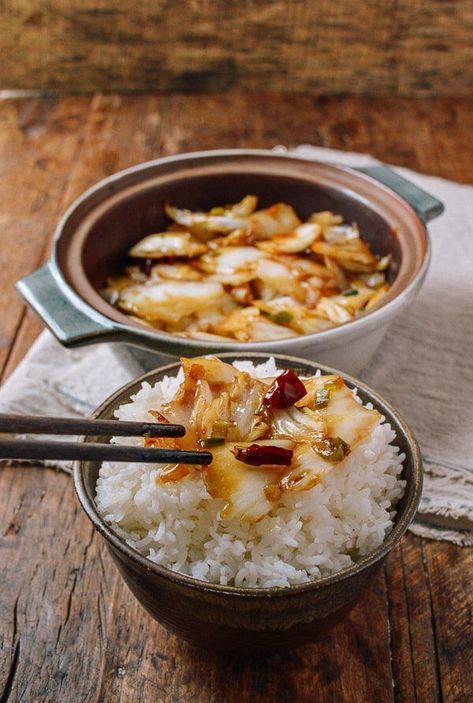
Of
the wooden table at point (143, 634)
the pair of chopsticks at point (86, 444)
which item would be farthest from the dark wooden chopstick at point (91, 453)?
the wooden table at point (143, 634)

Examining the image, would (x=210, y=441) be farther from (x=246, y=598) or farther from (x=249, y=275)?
(x=249, y=275)

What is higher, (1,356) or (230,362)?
(230,362)

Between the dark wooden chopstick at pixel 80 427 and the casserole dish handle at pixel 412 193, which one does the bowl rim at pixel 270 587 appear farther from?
the casserole dish handle at pixel 412 193

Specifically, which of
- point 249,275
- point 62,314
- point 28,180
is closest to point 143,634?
point 62,314

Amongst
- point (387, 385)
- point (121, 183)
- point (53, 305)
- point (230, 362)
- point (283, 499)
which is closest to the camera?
point (283, 499)

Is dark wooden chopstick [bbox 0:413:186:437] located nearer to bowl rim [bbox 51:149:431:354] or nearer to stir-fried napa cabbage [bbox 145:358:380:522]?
stir-fried napa cabbage [bbox 145:358:380:522]

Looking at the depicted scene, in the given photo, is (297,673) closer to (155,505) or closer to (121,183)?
(155,505)

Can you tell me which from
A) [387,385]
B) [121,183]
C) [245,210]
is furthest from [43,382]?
[387,385]
